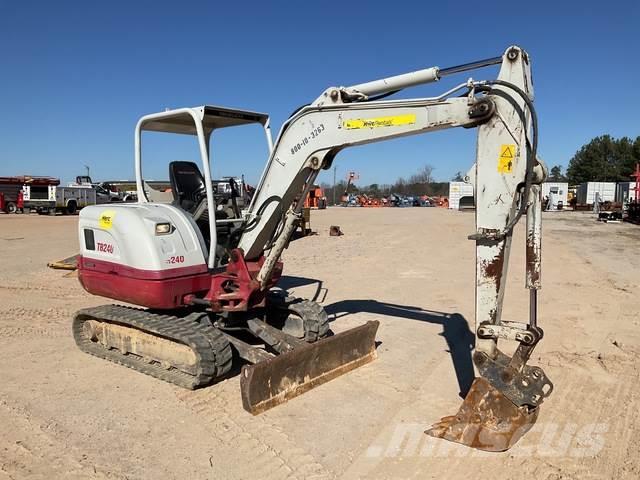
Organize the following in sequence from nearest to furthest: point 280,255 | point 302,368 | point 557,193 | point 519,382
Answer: point 519,382 < point 302,368 < point 280,255 < point 557,193

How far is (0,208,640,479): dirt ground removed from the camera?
379cm

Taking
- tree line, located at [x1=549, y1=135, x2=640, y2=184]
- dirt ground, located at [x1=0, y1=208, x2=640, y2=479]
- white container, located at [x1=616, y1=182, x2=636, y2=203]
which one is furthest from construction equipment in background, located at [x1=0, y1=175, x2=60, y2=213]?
tree line, located at [x1=549, y1=135, x2=640, y2=184]

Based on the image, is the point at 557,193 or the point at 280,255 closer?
the point at 280,255

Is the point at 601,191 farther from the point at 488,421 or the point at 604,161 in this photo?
the point at 488,421

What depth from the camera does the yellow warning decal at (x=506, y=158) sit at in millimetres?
4066

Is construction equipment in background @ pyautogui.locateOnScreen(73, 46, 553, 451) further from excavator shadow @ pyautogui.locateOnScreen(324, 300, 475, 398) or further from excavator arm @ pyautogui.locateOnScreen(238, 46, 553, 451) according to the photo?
excavator shadow @ pyautogui.locateOnScreen(324, 300, 475, 398)

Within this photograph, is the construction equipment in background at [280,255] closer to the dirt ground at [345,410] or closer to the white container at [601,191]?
the dirt ground at [345,410]

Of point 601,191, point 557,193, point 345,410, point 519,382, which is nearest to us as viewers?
point 519,382

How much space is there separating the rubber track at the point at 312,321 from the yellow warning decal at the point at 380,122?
2.22m

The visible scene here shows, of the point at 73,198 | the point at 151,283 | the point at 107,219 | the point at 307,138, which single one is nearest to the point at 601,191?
the point at 73,198

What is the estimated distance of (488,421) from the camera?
4035mm

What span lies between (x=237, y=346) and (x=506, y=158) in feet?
10.0

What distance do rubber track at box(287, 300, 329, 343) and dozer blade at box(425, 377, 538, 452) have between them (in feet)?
7.19

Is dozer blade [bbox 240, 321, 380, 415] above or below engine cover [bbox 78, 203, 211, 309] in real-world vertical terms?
below
